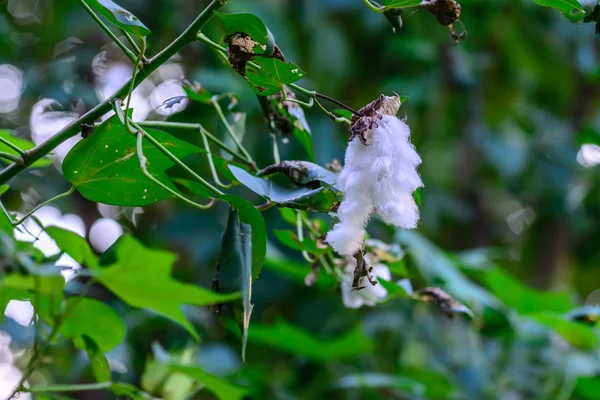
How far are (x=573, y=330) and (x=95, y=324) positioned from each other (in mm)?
558

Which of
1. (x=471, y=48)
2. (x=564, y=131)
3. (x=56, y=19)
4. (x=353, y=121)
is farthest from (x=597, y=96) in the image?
(x=353, y=121)

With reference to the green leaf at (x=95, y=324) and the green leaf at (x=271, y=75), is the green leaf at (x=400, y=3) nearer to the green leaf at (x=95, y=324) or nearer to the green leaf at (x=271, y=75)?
the green leaf at (x=271, y=75)

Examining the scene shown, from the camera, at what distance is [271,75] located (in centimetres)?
37

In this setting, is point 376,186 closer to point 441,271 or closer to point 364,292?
point 364,292

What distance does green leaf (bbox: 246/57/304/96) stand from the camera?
14.3 inches

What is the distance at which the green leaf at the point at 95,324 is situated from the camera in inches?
15.3

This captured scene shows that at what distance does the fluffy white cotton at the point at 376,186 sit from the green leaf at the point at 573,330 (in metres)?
0.42

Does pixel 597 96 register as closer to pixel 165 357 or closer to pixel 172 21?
pixel 172 21

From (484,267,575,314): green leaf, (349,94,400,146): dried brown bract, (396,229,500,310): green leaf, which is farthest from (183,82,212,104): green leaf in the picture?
(484,267,575,314): green leaf

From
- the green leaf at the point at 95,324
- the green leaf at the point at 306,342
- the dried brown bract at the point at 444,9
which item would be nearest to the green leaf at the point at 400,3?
the dried brown bract at the point at 444,9

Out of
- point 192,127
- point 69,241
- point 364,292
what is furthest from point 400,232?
point 69,241

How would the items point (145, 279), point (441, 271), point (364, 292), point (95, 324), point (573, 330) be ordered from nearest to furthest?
point (145, 279) → point (95, 324) → point (364, 292) → point (573, 330) → point (441, 271)

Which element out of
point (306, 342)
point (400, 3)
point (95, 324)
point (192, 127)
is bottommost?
point (306, 342)

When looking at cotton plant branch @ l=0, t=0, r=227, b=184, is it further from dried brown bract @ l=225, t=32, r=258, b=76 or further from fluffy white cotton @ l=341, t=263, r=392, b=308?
fluffy white cotton @ l=341, t=263, r=392, b=308
